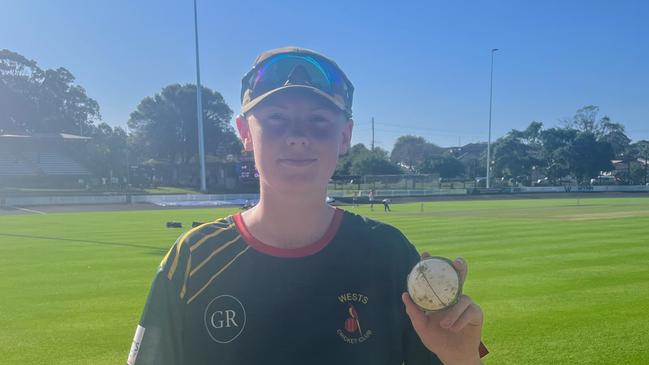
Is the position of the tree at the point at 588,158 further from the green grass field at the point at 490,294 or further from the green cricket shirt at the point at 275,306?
the green cricket shirt at the point at 275,306

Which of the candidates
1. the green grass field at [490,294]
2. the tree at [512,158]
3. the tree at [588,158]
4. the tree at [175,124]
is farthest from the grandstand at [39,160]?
the tree at [588,158]

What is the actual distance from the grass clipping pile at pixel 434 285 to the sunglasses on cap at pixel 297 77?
2.75 ft

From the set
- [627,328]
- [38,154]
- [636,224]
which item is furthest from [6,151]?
[627,328]

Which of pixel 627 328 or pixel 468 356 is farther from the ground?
pixel 468 356

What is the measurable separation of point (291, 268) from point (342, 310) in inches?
11.3

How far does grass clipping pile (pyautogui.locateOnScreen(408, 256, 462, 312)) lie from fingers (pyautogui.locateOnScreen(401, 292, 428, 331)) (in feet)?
0.06

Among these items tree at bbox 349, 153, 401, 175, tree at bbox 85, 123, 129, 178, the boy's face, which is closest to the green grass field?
the boy's face

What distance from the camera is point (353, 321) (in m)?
2.24

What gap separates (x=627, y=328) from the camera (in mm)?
7027

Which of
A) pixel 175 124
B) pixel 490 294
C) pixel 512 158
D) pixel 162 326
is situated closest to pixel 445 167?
pixel 512 158

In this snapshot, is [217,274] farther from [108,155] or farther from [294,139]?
[108,155]

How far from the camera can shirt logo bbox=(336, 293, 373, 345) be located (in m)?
2.22

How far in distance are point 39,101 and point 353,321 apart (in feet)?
355

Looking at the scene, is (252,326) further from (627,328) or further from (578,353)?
(627,328)
